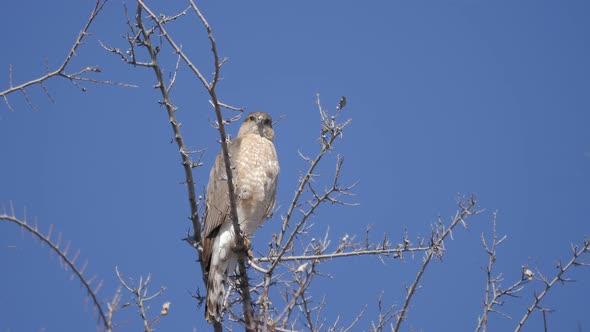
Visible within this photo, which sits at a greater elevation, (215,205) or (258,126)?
(258,126)

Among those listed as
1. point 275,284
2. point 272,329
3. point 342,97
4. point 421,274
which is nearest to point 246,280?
point 275,284

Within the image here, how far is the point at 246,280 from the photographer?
4379mm

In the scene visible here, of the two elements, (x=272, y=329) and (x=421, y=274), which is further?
(x=421, y=274)

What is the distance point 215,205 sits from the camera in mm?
5418

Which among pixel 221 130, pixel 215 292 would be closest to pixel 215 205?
pixel 215 292

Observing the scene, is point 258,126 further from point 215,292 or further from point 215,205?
point 215,292

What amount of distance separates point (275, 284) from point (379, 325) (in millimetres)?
631

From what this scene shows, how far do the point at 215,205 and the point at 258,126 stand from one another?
1.32m

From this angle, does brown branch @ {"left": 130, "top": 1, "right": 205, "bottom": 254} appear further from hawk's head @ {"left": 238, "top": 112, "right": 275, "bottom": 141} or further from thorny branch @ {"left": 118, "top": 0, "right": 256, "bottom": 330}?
hawk's head @ {"left": 238, "top": 112, "right": 275, "bottom": 141}

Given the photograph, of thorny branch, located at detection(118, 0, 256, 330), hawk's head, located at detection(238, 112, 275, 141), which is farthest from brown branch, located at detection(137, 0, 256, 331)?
hawk's head, located at detection(238, 112, 275, 141)

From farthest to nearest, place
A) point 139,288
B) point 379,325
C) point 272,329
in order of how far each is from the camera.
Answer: point 379,325 < point 139,288 < point 272,329

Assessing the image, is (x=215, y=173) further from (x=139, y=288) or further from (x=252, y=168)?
(x=139, y=288)

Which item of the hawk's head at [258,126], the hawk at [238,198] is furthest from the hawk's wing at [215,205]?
the hawk's head at [258,126]

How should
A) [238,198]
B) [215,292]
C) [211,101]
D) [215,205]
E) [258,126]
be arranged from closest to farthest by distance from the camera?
[211,101]
[215,292]
[238,198]
[215,205]
[258,126]
